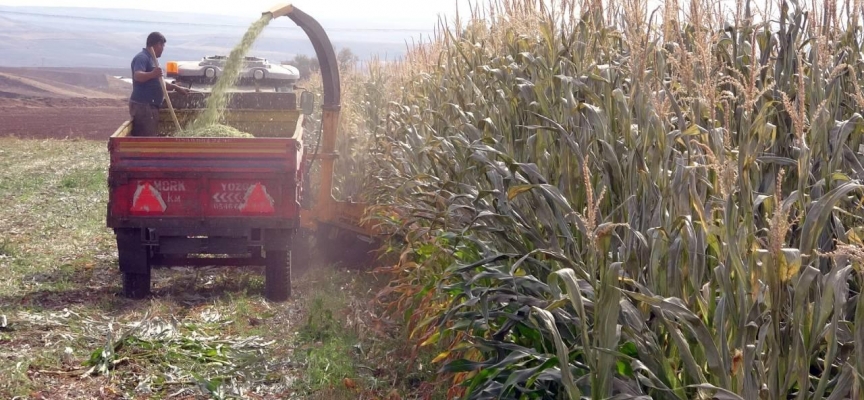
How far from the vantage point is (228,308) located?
757 centimetres

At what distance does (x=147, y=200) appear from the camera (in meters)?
7.88

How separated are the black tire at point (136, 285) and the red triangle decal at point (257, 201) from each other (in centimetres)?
93

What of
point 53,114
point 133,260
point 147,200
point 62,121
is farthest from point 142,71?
point 53,114

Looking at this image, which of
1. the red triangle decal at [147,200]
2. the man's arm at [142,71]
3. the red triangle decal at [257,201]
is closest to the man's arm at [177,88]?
the man's arm at [142,71]

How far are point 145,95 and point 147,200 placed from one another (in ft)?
6.75

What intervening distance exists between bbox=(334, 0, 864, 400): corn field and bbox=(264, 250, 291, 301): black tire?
Result: 2.31m

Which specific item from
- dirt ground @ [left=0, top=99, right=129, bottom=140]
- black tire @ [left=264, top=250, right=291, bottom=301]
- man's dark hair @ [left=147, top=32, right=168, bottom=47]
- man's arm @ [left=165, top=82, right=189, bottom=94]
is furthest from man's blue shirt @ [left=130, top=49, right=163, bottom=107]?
dirt ground @ [left=0, top=99, right=129, bottom=140]

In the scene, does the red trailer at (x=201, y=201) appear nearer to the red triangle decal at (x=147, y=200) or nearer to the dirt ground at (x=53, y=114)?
the red triangle decal at (x=147, y=200)

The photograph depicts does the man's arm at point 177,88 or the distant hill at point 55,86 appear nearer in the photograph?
the man's arm at point 177,88

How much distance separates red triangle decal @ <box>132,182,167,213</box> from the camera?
25.8 feet

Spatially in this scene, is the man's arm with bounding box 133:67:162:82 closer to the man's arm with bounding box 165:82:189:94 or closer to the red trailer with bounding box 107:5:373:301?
the man's arm with bounding box 165:82:189:94

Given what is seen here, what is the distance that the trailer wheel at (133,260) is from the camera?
7.94 m

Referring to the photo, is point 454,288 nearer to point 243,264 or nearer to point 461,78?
point 461,78

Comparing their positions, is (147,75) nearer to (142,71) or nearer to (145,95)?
(142,71)
